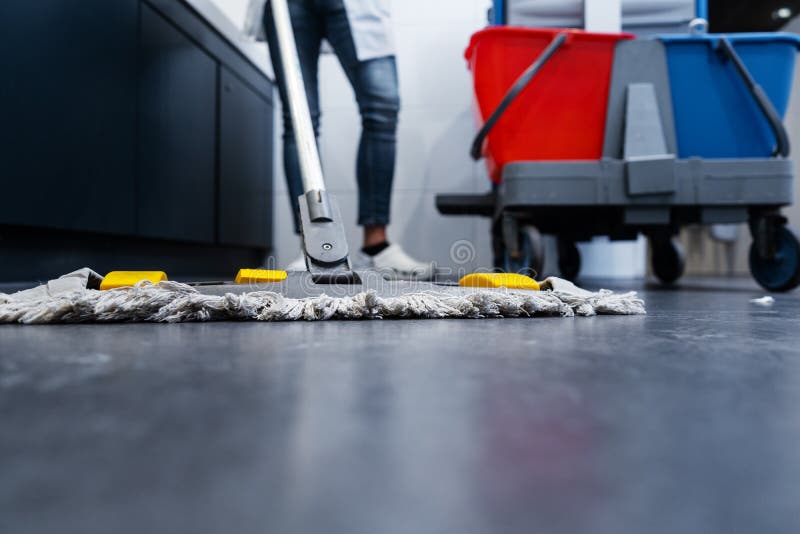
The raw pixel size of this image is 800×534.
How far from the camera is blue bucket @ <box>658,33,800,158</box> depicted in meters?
1.09

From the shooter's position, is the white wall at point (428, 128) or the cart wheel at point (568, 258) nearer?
the cart wheel at point (568, 258)

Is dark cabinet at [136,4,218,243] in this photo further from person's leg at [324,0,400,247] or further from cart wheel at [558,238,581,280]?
cart wheel at [558,238,581,280]

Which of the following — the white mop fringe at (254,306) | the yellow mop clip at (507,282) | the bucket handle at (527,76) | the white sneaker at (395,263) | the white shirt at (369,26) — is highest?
the white shirt at (369,26)

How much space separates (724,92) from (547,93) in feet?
1.16

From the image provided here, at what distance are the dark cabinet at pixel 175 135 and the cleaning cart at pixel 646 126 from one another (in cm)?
77

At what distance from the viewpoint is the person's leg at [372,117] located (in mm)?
1207

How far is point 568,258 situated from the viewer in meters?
1.81

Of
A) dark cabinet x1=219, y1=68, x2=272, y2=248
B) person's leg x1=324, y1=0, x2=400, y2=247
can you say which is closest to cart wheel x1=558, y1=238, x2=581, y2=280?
person's leg x1=324, y1=0, x2=400, y2=247

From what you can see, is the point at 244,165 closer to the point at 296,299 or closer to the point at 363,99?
the point at 363,99

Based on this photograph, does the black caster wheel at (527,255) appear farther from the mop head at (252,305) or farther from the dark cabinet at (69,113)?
the dark cabinet at (69,113)

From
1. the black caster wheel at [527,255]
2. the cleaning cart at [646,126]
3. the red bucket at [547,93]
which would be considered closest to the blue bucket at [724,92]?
the cleaning cart at [646,126]

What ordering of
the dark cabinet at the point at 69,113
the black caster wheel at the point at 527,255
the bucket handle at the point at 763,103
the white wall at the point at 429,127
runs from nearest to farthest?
the dark cabinet at the point at 69,113
the bucket handle at the point at 763,103
the black caster wheel at the point at 527,255
the white wall at the point at 429,127

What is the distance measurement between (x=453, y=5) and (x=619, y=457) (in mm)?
2024

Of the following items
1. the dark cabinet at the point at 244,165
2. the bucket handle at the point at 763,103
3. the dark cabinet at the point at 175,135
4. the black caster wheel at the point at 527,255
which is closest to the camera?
the bucket handle at the point at 763,103
